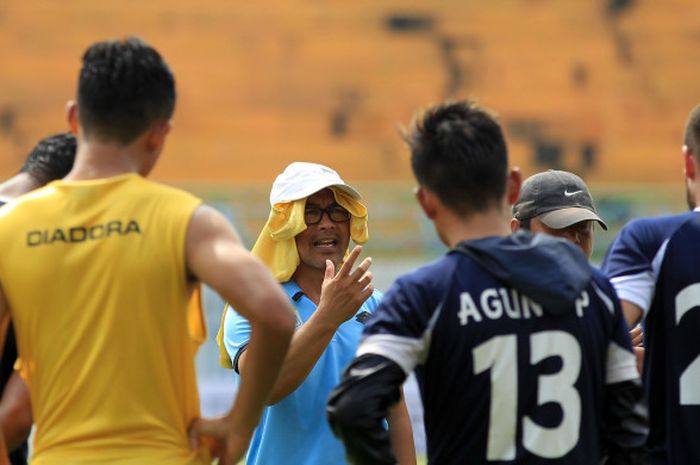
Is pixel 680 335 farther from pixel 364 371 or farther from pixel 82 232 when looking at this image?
pixel 82 232

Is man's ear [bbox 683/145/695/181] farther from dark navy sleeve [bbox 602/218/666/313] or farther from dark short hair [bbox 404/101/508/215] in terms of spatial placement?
dark short hair [bbox 404/101/508/215]

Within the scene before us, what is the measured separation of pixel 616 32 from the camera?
2161 centimetres

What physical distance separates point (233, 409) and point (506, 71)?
61.6 ft

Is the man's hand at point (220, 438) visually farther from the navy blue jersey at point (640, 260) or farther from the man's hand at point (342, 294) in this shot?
the navy blue jersey at point (640, 260)

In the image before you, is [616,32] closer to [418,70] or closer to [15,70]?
[418,70]

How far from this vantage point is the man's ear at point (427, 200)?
3145 millimetres

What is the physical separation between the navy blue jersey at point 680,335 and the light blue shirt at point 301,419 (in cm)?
110

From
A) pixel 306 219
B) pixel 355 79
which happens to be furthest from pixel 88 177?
pixel 355 79

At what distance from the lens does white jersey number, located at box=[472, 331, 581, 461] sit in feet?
9.93

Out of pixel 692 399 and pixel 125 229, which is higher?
pixel 125 229

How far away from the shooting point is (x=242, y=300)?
292 centimetres

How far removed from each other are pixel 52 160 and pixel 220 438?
4.27ft

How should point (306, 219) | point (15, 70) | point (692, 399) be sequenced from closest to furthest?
point (692, 399) < point (306, 219) < point (15, 70)

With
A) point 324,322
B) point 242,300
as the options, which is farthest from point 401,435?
point 242,300
